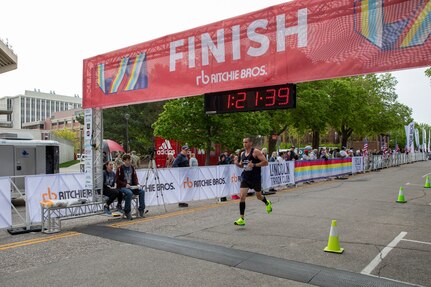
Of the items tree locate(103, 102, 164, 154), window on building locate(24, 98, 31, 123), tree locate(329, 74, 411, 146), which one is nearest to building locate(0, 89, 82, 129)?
window on building locate(24, 98, 31, 123)

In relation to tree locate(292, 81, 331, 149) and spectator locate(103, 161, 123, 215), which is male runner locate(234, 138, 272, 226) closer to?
spectator locate(103, 161, 123, 215)

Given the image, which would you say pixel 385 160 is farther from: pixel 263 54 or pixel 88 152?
pixel 88 152

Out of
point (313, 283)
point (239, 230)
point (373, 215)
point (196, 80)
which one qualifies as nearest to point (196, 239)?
point (239, 230)

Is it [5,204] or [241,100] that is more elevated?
[241,100]

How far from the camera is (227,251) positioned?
6289mm

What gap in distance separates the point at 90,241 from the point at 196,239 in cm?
205

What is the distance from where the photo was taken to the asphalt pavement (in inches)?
199

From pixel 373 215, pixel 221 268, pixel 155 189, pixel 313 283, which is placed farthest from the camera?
pixel 155 189

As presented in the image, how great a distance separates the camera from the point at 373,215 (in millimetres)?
9641

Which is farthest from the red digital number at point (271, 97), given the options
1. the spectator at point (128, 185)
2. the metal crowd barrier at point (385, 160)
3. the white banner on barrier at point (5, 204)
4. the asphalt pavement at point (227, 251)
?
the metal crowd barrier at point (385, 160)

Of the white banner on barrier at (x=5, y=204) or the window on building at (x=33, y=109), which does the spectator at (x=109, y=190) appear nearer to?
the white banner on barrier at (x=5, y=204)

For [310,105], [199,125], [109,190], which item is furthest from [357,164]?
[109,190]

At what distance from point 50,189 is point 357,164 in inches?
937

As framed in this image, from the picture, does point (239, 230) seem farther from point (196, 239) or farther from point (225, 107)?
point (225, 107)
